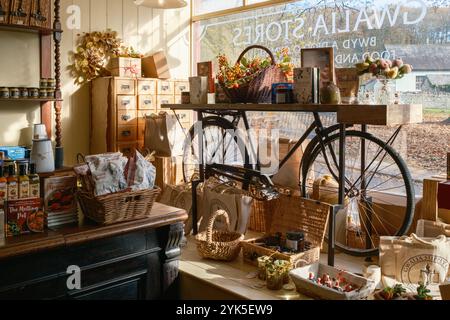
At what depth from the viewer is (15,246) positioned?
6.11 ft

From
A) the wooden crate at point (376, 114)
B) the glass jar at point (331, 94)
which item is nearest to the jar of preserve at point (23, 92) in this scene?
the glass jar at point (331, 94)

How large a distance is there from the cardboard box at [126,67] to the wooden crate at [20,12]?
90 cm

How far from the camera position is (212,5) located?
541 cm

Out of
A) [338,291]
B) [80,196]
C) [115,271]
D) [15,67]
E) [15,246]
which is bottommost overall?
[338,291]

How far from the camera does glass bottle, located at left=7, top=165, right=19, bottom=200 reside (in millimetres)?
2023

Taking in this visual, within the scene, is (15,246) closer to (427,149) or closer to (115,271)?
(115,271)

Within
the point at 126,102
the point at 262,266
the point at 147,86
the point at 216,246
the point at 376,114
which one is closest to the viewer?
the point at 376,114

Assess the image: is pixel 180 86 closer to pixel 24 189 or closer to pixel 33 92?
pixel 33 92

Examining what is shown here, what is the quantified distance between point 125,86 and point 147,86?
239 millimetres

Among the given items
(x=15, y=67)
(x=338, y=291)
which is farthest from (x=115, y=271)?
(x=15, y=67)

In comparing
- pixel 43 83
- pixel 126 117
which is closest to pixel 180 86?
pixel 126 117

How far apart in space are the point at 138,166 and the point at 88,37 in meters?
3.02

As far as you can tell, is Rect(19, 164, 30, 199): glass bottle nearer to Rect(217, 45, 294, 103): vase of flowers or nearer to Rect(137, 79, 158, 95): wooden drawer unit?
Rect(217, 45, 294, 103): vase of flowers

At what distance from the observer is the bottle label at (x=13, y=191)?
2.02 metres
